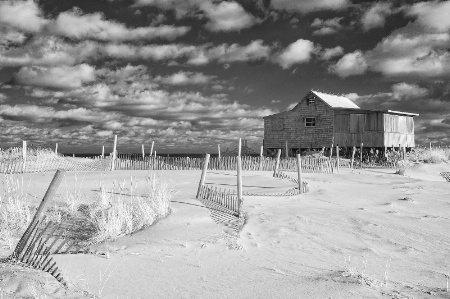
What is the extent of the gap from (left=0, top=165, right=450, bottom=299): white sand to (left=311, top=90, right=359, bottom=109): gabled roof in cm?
2574

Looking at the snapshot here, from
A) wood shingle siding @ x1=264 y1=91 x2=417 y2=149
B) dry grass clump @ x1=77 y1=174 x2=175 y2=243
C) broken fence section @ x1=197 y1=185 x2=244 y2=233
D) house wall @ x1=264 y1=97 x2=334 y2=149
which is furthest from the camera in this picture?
house wall @ x1=264 y1=97 x2=334 y2=149

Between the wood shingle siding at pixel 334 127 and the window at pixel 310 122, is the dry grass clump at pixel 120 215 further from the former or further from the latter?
the window at pixel 310 122

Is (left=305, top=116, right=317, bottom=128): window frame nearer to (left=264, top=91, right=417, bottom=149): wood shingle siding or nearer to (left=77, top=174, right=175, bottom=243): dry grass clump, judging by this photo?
(left=264, top=91, right=417, bottom=149): wood shingle siding

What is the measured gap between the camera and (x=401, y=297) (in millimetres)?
4430

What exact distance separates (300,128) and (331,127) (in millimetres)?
2877

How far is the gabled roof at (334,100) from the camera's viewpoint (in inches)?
1387

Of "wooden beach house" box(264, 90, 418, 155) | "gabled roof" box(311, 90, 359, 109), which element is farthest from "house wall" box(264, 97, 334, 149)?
"gabled roof" box(311, 90, 359, 109)

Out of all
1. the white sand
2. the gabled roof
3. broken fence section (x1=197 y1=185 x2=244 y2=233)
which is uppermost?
the gabled roof

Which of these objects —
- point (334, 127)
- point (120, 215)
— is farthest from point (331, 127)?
point (120, 215)

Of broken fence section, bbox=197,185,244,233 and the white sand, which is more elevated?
broken fence section, bbox=197,185,244,233

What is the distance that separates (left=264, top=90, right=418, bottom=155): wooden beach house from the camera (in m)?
32.3

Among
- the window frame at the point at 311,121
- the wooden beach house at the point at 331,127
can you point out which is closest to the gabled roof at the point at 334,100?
the wooden beach house at the point at 331,127

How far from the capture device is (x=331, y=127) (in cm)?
3394

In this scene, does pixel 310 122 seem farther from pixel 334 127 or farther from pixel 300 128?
pixel 334 127
